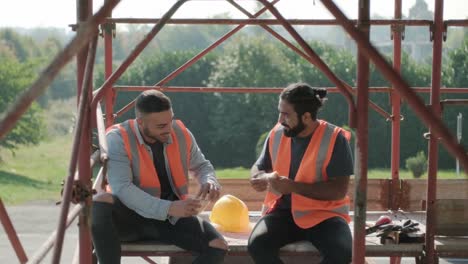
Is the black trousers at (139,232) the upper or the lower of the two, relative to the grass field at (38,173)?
upper

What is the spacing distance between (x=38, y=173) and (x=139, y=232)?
24.9 m

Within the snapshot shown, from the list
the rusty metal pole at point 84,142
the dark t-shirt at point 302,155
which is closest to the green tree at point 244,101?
the dark t-shirt at point 302,155

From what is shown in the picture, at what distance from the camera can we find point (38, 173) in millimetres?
29031

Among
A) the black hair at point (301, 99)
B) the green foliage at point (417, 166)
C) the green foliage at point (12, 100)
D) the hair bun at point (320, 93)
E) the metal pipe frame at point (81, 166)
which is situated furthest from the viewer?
the green foliage at point (12, 100)

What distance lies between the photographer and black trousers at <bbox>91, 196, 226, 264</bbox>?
15.5 ft

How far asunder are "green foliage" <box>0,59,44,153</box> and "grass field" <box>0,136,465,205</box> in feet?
3.74

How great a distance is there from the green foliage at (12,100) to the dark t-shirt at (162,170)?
72.5 ft

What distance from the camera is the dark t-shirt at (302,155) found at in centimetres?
504

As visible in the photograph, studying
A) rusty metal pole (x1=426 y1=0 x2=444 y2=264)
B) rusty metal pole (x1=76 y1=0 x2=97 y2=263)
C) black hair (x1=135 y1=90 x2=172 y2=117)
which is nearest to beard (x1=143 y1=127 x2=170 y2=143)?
black hair (x1=135 y1=90 x2=172 y2=117)

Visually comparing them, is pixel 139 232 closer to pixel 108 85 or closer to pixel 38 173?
pixel 108 85

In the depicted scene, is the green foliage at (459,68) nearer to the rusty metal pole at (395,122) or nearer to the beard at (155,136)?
the rusty metal pole at (395,122)

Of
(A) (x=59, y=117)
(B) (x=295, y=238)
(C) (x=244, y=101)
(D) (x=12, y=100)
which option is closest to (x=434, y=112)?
(B) (x=295, y=238)

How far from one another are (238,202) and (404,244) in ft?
3.83

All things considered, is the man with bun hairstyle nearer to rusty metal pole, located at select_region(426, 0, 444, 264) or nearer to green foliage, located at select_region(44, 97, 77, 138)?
rusty metal pole, located at select_region(426, 0, 444, 264)
